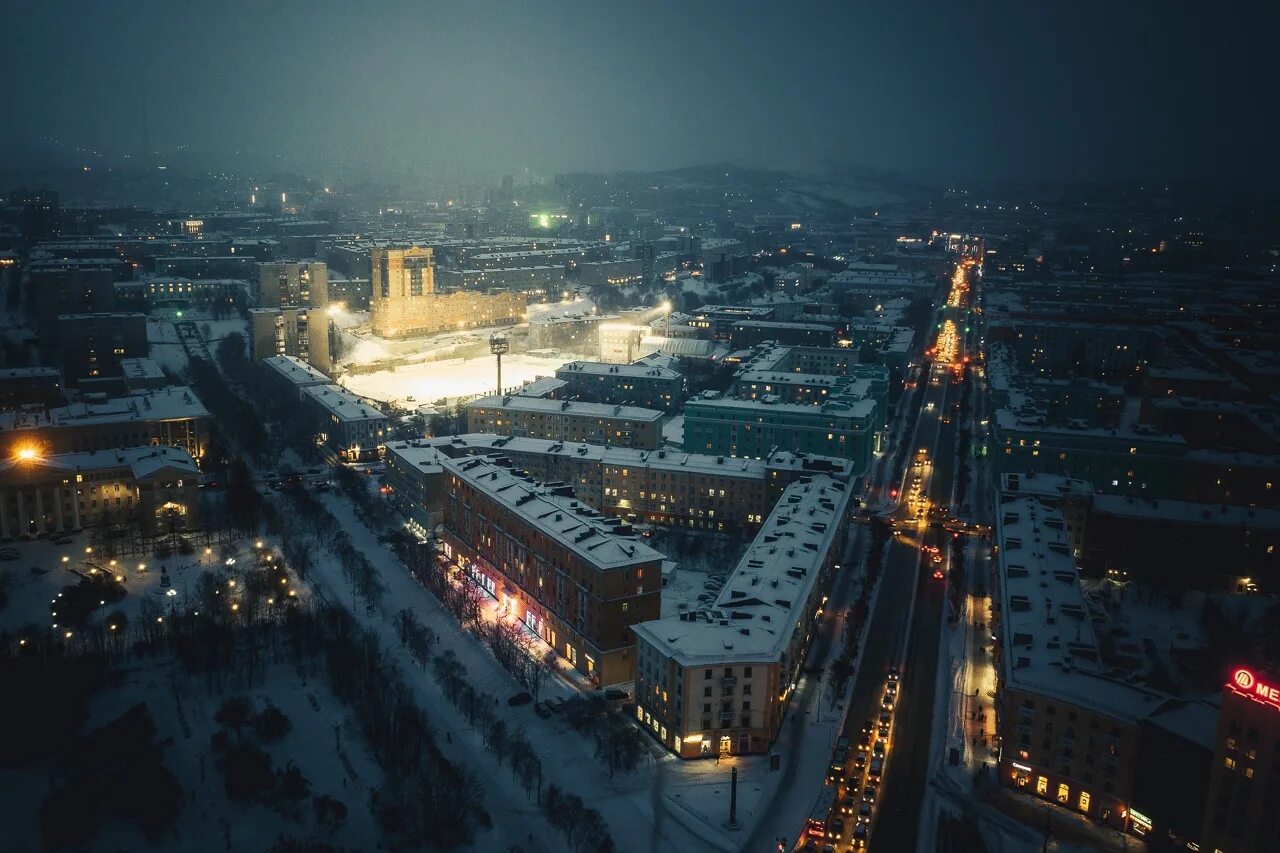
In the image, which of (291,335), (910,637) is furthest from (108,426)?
(910,637)

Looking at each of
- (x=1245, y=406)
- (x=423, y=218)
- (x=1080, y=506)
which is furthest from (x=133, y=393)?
(x=423, y=218)

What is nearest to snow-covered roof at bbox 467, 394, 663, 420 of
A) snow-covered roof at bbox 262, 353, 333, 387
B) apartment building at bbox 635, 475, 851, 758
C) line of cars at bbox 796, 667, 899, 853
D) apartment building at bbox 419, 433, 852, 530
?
apartment building at bbox 419, 433, 852, 530

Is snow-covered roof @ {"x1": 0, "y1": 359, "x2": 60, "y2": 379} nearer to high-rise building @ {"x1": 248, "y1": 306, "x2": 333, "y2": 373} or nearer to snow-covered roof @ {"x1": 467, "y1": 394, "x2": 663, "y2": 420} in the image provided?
high-rise building @ {"x1": 248, "y1": 306, "x2": 333, "y2": 373}

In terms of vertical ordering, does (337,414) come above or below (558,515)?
below

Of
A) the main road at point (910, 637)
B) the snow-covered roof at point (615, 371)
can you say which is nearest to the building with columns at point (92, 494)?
the snow-covered roof at point (615, 371)

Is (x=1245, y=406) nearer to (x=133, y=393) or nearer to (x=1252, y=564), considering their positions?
(x=1252, y=564)

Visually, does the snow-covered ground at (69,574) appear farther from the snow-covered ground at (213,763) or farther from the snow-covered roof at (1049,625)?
the snow-covered roof at (1049,625)

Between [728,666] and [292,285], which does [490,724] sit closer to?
[728,666]
